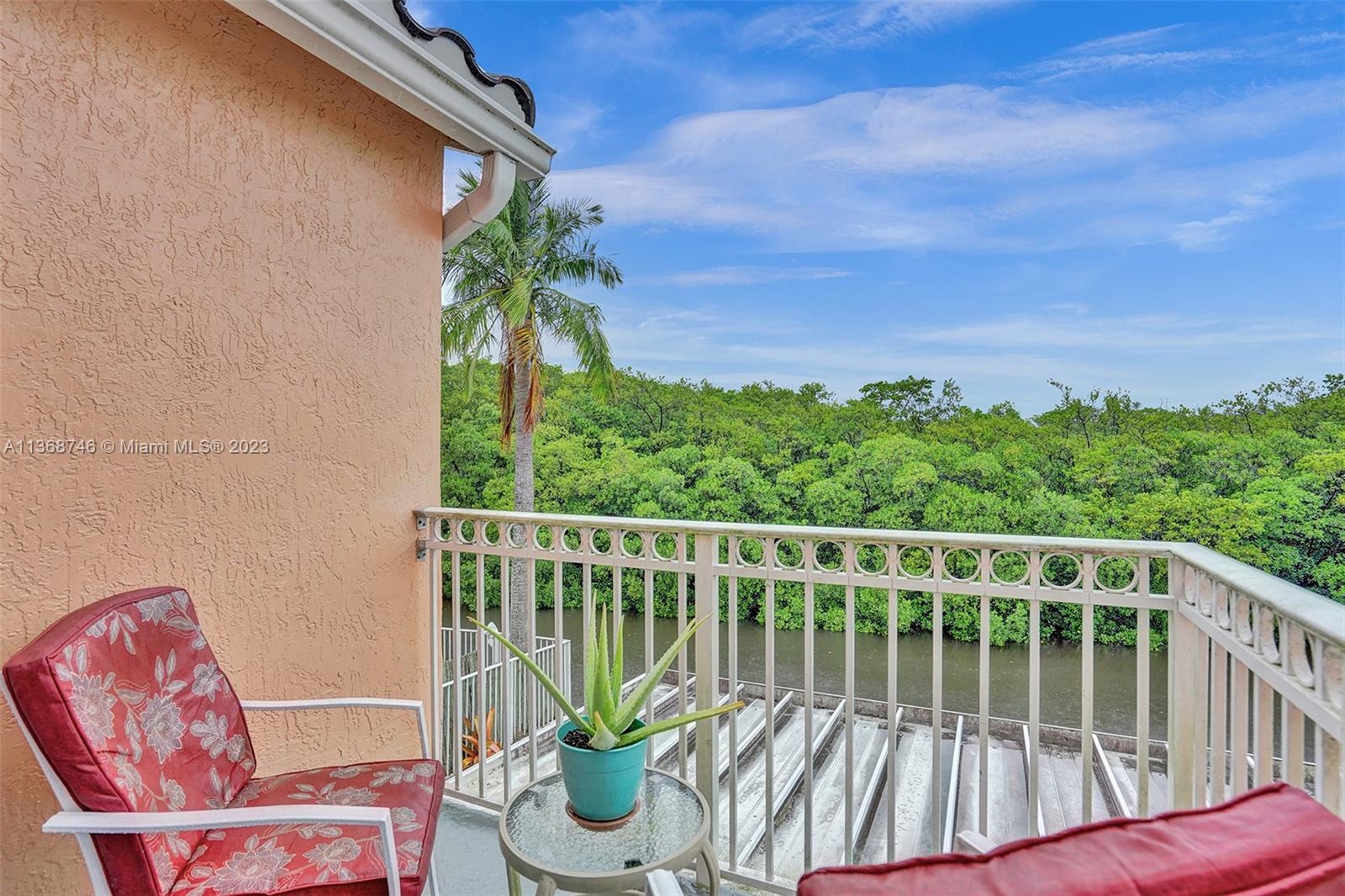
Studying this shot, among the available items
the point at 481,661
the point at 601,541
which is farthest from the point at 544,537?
the point at 481,661

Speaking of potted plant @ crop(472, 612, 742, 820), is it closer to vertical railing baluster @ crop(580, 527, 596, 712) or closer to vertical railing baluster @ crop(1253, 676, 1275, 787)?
vertical railing baluster @ crop(580, 527, 596, 712)

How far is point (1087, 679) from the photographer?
1857 millimetres

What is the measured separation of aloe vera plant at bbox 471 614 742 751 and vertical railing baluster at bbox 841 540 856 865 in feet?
1.59

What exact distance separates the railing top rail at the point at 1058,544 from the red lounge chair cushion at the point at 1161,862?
0.40m

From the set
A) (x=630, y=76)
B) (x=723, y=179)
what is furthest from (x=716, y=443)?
(x=630, y=76)

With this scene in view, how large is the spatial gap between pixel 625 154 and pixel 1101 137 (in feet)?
40.7

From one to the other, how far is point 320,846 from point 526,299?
9.43 metres

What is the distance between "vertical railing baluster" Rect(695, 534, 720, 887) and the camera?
215cm

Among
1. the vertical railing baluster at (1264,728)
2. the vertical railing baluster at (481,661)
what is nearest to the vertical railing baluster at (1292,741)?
the vertical railing baluster at (1264,728)

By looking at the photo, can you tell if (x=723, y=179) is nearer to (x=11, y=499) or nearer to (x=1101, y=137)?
(x=1101, y=137)

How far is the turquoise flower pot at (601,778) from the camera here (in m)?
1.61

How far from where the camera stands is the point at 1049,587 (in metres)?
1.81

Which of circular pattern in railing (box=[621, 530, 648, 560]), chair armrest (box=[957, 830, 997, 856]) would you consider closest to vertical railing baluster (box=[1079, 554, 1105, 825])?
chair armrest (box=[957, 830, 997, 856])

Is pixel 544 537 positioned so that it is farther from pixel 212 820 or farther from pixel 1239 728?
pixel 1239 728
